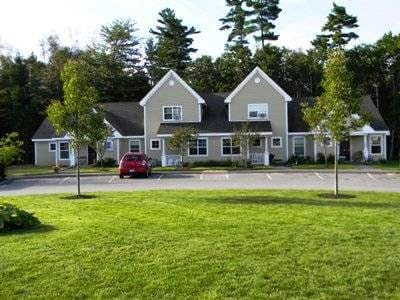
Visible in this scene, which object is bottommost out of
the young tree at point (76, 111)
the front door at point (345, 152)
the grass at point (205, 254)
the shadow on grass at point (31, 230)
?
the grass at point (205, 254)

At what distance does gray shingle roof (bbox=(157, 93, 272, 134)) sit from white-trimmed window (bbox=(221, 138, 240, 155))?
2.70 ft

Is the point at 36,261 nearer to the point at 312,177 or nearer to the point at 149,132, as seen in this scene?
the point at 312,177

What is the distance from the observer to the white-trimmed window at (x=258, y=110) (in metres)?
47.8

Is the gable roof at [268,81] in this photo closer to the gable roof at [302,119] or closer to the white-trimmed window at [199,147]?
the gable roof at [302,119]

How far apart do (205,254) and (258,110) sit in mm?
38909

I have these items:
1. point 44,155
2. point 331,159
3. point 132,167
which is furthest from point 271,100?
point 44,155

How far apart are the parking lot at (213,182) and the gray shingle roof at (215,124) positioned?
9.82 m

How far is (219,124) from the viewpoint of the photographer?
48.0 m

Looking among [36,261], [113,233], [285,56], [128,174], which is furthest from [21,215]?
[285,56]

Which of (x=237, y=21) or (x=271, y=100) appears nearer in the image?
(x=271, y=100)

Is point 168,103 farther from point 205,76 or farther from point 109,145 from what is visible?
point 205,76

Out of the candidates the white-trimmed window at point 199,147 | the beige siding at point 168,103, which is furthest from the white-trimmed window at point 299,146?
the beige siding at point 168,103

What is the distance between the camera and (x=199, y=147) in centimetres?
4756

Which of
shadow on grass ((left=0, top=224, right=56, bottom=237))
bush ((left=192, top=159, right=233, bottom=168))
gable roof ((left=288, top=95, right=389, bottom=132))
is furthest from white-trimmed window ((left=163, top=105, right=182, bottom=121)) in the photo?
shadow on grass ((left=0, top=224, right=56, bottom=237))
